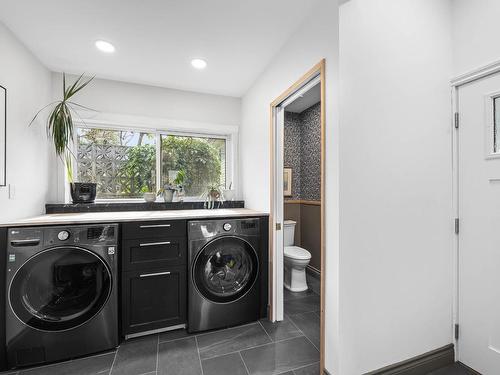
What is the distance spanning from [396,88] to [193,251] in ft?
6.30

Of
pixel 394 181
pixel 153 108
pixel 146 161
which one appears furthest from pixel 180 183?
pixel 394 181

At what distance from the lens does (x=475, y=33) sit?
1564 millimetres

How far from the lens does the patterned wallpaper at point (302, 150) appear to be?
3467mm

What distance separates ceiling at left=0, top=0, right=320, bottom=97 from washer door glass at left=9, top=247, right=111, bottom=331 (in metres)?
1.64

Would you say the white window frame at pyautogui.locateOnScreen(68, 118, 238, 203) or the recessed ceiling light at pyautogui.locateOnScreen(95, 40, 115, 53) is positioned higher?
the recessed ceiling light at pyautogui.locateOnScreen(95, 40, 115, 53)

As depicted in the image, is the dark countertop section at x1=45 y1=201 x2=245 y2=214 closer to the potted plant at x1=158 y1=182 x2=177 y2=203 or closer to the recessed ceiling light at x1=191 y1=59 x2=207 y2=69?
the potted plant at x1=158 y1=182 x2=177 y2=203

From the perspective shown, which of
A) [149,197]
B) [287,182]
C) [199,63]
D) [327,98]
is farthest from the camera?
[287,182]

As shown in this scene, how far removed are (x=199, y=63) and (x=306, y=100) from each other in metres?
1.60

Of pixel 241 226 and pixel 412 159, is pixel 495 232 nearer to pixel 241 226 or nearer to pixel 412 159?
pixel 412 159

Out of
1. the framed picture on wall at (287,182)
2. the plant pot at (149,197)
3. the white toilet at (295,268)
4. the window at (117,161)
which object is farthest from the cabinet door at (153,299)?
the framed picture on wall at (287,182)

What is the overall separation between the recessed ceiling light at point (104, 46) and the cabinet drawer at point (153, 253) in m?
1.63

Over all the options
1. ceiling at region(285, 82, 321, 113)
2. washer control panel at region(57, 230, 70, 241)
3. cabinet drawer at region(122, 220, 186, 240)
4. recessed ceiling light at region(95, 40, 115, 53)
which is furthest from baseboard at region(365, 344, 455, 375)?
recessed ceiling light at region(95, 40, 115, 53)

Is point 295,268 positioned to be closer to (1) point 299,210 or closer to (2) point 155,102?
(1) point 299,210

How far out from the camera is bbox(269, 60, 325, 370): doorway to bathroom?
77.0 inches
